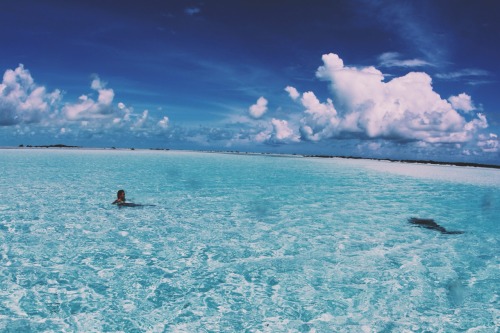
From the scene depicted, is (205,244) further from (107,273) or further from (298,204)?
(298,204)

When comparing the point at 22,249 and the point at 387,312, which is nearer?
the point at 387,312

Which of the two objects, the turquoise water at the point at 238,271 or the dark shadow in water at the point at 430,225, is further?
the dark shadow in water at the point at 430,225

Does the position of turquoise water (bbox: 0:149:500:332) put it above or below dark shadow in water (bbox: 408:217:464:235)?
below

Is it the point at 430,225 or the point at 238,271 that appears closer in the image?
the point at 238,271

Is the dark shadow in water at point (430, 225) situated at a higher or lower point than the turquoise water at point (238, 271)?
higher

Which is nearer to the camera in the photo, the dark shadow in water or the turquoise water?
the turquoise water

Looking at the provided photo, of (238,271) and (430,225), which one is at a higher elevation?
(430,225)

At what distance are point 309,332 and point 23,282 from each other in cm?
797

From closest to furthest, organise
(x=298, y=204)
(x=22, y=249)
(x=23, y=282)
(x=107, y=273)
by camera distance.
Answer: (x=23, y=282) → (x=107, y=273) → (x=22, y=249) → (x=298, y=204)

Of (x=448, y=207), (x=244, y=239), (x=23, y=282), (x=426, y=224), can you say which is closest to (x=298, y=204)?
(x=426, y=224)

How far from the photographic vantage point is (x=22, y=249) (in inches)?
486

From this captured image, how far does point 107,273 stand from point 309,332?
21.1ft

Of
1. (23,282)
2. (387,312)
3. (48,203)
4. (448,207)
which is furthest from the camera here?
(448,207)

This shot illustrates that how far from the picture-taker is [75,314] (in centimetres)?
807
